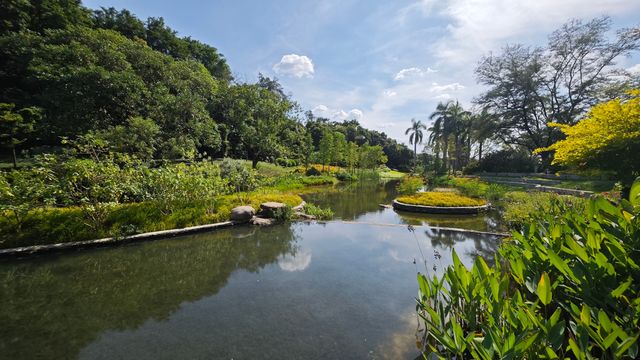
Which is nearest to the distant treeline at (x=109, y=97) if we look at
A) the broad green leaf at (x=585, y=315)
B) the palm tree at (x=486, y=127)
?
the broad green leaf at (x=585, y=315)

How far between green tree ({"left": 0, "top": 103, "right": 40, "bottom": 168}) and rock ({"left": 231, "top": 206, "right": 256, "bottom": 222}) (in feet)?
41.3

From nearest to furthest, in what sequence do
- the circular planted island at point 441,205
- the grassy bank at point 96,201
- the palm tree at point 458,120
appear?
1. the grassy bank at point 96,201
2. the circular planted island at point 441,205
3. the palm tree at point 458,120

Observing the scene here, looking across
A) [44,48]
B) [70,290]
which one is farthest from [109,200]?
[44,48]

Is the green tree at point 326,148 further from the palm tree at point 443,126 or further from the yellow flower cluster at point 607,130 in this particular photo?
the yellow flower cluster at point 607,130

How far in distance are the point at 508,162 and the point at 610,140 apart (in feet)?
93.3

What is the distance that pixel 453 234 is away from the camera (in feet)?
33.6

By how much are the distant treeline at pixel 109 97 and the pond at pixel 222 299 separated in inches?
238

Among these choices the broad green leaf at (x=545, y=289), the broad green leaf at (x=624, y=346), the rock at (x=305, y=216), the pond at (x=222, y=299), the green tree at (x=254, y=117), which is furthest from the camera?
the green tree at (x=254, y=117)

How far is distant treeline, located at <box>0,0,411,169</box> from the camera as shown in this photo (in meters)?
16.9

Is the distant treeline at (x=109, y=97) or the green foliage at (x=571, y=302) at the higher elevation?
the distant treeline at (x=109, y=97)

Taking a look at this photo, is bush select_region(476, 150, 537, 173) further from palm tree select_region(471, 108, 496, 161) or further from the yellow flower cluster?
the yellow flower cluster

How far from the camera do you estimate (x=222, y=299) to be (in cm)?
546

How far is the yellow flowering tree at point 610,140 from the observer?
7766mm

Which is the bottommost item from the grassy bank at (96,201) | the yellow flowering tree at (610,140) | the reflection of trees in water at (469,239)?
the reflection of trees in water at (469,239)
